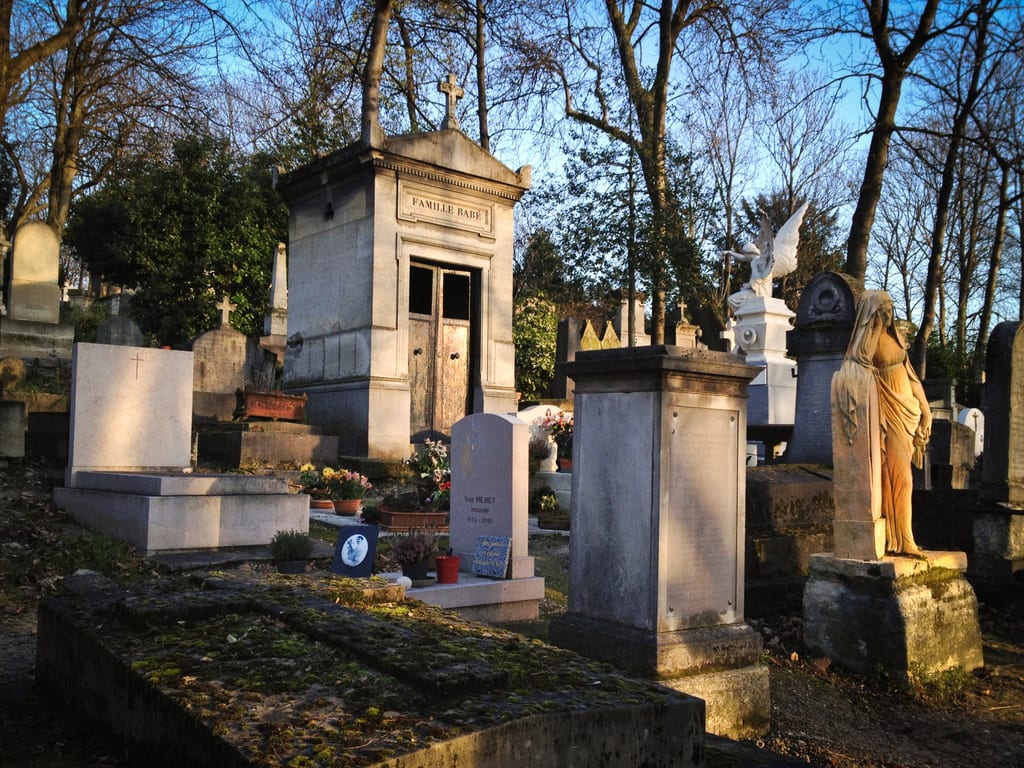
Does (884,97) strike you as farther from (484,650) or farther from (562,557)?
(484,650)

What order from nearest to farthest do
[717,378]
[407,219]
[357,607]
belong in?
1. [357,607]
2. [717,378]
3. [407,219]

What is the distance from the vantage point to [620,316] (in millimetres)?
24688

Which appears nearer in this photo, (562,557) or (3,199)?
(562,557)

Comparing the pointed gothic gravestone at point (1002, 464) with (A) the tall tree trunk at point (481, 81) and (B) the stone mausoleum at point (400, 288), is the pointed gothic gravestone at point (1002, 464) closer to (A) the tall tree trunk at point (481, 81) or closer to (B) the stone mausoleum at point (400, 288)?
(B) the stone mausoleum at point (400, 288)

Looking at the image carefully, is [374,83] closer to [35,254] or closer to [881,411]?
[35,254]

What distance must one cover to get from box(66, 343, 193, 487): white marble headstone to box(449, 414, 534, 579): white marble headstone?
270 cm

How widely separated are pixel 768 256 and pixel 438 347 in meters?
8.34

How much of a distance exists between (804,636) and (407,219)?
884 centimetres

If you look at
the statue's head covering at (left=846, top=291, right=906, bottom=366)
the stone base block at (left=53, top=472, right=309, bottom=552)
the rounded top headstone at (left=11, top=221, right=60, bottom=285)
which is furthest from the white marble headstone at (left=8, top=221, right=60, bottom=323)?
the statue's head covering at (left=846, top=291, right=906, bottom=366)

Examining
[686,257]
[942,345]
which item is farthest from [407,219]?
[942,345]

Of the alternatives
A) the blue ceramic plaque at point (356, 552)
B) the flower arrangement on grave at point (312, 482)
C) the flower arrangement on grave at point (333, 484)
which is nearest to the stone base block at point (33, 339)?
the flower arrangement on grave at point (312, 482)

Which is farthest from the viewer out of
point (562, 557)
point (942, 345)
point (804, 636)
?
point (942, 345)

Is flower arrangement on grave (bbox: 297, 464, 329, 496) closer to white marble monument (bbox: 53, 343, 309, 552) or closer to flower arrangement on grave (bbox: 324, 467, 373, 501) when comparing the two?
flower arrangement on grave (bbox: 324, 467, 373, 501)

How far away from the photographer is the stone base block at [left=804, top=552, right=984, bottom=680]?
18.7 ft
